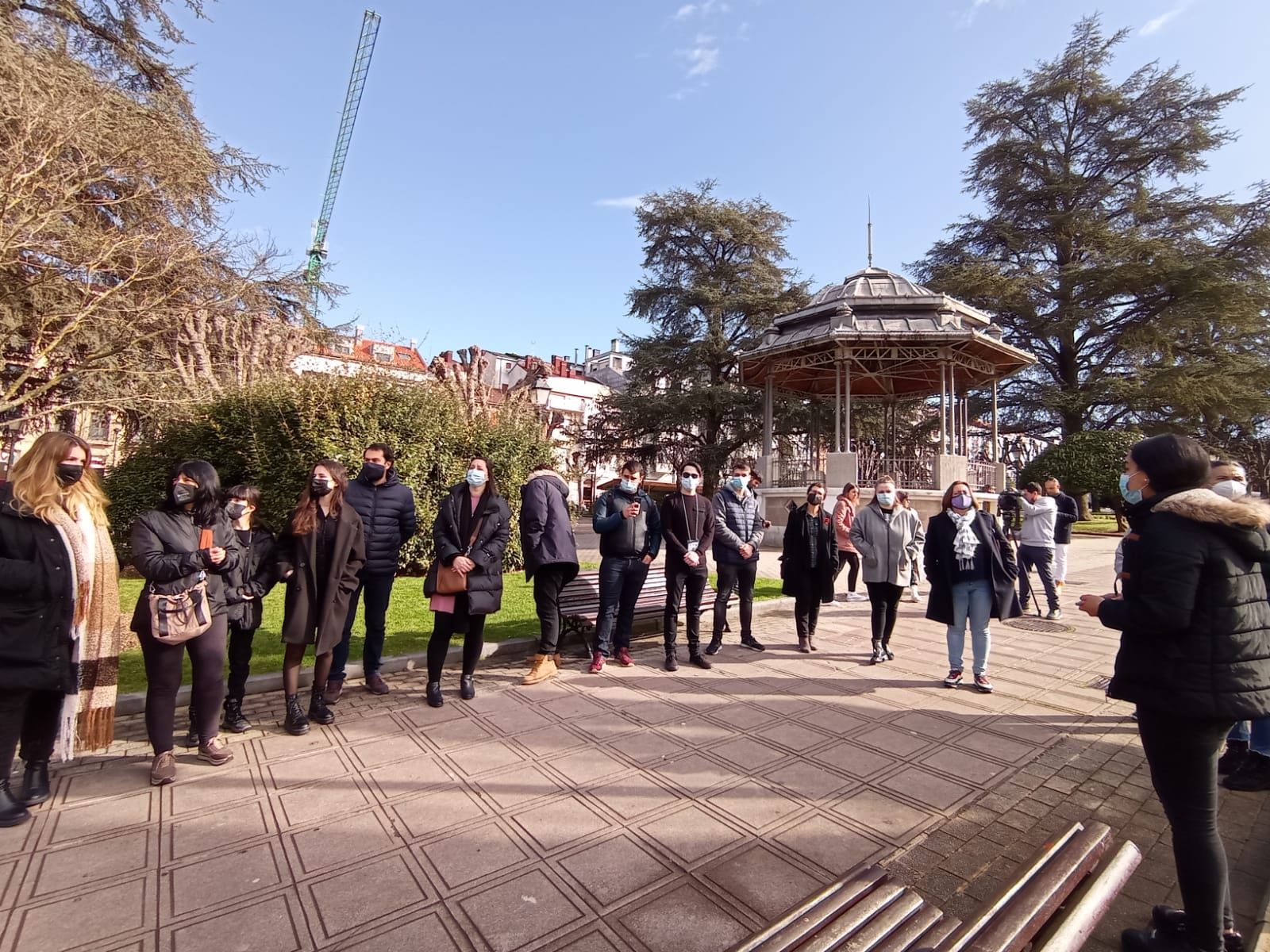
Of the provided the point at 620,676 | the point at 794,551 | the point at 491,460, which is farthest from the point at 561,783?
the point at 491,460

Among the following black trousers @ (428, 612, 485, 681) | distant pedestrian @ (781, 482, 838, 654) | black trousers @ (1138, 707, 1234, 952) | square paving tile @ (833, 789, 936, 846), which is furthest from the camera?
distant pedestrian @ (781, 482, 838, 654)

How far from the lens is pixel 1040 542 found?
8016 millimetres

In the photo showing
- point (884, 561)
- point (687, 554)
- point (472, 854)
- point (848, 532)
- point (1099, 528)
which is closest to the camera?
point (472, 854)

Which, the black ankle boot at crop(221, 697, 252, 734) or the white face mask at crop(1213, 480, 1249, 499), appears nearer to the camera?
the white face mask at crop(1213, 480, 1249, 499)

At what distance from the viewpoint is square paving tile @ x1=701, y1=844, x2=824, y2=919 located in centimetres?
233

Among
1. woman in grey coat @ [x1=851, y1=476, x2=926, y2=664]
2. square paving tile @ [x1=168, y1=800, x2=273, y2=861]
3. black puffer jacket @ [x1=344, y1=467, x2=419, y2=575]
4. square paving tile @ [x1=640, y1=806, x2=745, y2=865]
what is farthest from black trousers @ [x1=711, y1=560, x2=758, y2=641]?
square paving tile @ [x1=168, y1=800, x2=273, y2=861]

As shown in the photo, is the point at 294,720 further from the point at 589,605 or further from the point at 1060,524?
the point at 1060,524

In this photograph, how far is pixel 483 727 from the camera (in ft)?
13.3

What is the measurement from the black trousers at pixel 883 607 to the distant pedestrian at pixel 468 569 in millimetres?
3575

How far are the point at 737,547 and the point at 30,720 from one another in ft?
16.5

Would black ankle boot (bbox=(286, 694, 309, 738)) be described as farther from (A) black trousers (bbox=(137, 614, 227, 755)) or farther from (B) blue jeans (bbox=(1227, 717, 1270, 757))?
(B) blue jeans (bbox=(1227, 717, 1270, 757))

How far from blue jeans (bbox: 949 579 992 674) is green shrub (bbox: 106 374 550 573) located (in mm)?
7566

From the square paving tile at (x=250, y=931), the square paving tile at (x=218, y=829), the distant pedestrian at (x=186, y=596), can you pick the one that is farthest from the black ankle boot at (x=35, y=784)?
the square paving tile at (x=250, y=931)

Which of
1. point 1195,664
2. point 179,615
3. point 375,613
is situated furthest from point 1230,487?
point 179,615
